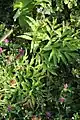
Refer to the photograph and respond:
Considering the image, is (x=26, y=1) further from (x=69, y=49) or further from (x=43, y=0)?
(x=69, y=49)

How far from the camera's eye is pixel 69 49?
150 inches

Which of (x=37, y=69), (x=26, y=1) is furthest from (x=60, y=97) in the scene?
(x=26, y=1)

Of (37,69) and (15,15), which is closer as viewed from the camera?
(37,69)

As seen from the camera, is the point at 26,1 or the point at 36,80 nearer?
the point at 36,80

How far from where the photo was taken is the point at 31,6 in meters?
4.12

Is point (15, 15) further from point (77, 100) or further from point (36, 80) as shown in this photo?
point (77, 100)

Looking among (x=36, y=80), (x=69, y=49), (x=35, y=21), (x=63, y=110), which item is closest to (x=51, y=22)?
(x=35, y=21)

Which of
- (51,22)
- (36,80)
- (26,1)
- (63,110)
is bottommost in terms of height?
(63,110)

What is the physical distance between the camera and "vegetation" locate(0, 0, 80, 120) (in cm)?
360

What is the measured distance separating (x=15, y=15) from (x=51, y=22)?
1.26 ft

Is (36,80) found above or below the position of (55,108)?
above

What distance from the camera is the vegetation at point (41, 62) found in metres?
3.60

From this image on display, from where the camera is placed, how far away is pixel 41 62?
3873 mm

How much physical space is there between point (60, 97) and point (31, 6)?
106 centimetres
